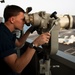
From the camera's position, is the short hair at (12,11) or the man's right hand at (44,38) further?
the short hair at (12,11)

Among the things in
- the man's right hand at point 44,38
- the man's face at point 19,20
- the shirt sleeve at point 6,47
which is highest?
the man's face at point 19,20

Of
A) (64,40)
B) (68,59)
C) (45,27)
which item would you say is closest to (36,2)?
(64,40)

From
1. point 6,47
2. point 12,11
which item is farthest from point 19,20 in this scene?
point 6,47

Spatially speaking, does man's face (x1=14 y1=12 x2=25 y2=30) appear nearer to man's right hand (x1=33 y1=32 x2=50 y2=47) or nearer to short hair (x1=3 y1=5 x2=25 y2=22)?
short hair (x1=3 y1=5 x2=25 y2=22)

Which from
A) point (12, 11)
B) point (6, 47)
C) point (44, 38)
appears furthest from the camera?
point (12, 11)

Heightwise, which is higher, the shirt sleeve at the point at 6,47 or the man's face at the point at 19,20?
the man's face at the point at 19,20

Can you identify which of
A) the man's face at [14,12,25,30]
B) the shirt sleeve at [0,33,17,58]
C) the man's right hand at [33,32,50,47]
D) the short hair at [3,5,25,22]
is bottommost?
the shirt sleeve at [0,33,17,58]

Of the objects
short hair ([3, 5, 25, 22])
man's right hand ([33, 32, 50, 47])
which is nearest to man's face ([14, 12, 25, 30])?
short hair ([3, 5, 25, 22])

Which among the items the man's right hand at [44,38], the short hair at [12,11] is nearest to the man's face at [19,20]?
the short hair at [12,11]

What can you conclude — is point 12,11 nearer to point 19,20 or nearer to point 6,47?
point 19,20

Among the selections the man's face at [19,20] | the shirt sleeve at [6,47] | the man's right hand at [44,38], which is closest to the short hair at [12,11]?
the man's face at [19,20]

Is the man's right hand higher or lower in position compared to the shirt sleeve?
higher

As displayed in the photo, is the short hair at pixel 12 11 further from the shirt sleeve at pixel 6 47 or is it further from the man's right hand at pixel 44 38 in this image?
the man's right hand at pixel 44 38

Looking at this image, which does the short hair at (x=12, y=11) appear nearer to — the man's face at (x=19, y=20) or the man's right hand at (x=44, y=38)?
the man's face at (x=19, y=20)
